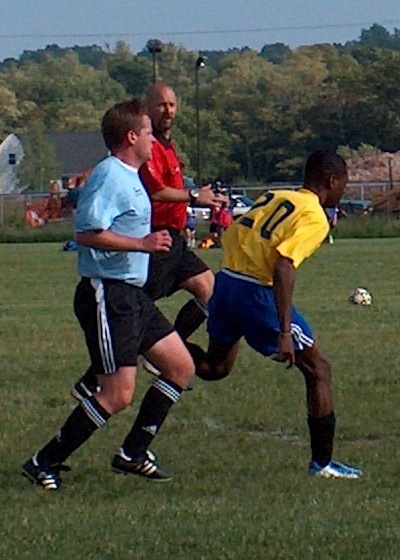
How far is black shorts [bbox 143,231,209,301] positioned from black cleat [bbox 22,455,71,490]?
2.37 metres

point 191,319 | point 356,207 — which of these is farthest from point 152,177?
point 356,207

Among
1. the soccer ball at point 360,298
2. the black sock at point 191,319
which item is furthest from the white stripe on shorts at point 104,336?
the soccer ball at point 360,298

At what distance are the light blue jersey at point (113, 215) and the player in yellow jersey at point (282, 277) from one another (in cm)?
53

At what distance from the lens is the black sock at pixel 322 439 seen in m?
7.77

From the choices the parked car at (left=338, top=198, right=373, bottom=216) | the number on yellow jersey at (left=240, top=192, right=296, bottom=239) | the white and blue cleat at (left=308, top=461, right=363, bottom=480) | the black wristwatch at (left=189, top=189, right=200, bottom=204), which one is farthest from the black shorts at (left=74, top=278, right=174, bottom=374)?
the parked car at (left=338, top=198, right=373, bottom=216)

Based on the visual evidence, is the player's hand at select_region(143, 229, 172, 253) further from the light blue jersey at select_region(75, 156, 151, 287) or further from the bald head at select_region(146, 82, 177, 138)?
the bald head at select_region(146, 82, 177, 138)

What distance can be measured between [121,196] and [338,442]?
89.7 inches

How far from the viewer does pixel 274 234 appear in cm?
760

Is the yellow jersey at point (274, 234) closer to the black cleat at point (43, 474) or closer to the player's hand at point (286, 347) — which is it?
the player's hand at point (286, 347)

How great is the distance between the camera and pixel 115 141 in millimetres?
7512

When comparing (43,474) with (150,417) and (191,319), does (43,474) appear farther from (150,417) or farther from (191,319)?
(191,319)

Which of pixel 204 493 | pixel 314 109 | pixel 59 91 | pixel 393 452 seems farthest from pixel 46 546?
pixel 59 91

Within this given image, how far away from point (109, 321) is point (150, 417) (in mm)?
652

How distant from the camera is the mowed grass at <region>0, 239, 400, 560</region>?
6199mm
